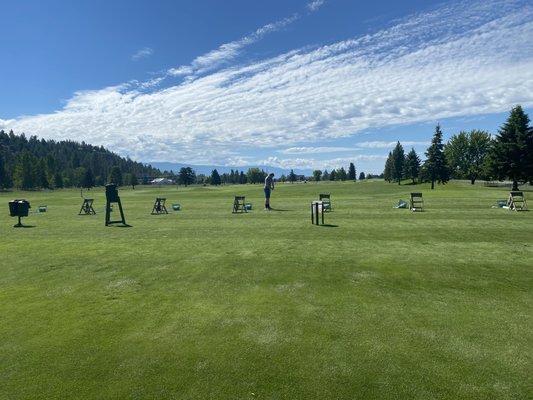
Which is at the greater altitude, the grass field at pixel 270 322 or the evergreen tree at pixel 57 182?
the evergreen tree at pixel 57 182

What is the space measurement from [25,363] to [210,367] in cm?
285

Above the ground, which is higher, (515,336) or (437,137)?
(437,137)

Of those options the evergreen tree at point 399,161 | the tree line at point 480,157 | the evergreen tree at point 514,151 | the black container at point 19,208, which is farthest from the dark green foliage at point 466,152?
the black container at point 19,208

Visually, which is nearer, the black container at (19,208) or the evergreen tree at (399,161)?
the black container at (19,208)

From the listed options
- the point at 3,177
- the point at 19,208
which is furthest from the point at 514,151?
the point at 3,177

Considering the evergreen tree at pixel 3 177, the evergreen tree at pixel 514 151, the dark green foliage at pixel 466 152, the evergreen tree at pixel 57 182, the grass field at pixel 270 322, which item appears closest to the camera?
the grass field at pixel 270 322

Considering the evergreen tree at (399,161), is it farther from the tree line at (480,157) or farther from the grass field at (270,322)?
the grass field at (270,322)

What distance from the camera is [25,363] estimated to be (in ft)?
19.6

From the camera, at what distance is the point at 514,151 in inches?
2397

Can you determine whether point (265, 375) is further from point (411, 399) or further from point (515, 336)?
point (515, 336)

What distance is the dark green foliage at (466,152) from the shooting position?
403ft

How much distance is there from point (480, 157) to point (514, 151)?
228 ft

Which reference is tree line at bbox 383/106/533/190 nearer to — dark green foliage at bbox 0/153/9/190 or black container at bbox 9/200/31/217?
black container at bbox 9/200/31/217

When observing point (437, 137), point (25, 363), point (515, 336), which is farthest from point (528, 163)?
point (25, 363)
